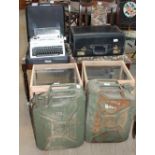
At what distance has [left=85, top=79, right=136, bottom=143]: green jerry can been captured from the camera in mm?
1996

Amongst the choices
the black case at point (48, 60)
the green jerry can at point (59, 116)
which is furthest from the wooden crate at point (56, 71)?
the green jerry can at point (59, 116)

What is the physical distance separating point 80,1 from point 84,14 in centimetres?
20

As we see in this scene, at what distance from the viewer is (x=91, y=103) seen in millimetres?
2029

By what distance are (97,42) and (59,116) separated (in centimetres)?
92

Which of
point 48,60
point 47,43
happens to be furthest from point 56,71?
point 47,43

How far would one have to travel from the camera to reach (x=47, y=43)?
2570 millimetres

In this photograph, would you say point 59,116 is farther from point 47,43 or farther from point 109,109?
point 47,43

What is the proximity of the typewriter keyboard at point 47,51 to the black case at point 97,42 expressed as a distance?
0.51 feet

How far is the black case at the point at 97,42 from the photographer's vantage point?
98.9 inches

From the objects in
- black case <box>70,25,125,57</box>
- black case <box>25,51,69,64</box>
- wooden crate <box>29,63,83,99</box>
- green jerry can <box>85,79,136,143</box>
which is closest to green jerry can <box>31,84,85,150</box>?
green jerry can <box>85,79,136,143</box>
